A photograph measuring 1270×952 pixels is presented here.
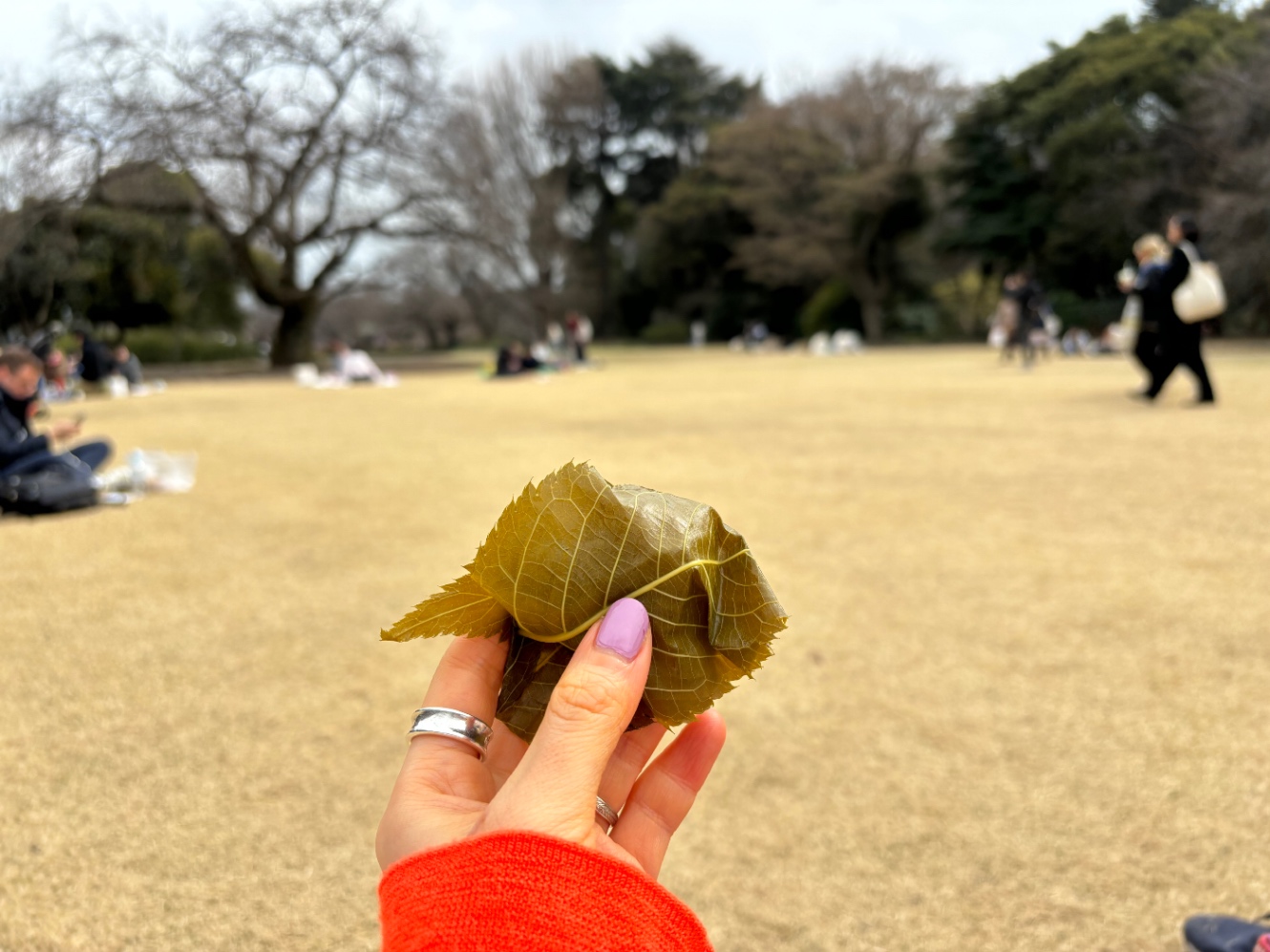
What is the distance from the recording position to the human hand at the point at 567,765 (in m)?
0.85

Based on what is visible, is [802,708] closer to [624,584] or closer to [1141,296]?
[624,584]

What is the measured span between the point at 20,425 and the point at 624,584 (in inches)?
272

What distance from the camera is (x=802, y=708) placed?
3.32m

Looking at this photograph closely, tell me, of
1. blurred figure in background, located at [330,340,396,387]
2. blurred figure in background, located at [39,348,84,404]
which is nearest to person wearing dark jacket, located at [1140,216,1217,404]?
blurred figure in background, located at [330,340,396,387]

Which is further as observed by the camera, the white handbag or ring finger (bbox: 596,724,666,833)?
the white handbag

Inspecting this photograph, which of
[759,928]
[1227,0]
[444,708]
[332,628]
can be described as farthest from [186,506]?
[1227,0]

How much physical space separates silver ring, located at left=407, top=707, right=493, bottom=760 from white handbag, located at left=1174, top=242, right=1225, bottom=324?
32.7 ft

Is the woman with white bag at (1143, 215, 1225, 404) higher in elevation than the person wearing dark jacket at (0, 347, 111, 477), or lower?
higher

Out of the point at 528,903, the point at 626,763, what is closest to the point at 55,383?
the point at 626,763

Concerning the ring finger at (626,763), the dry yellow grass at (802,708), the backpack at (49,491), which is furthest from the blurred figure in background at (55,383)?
the ring finger at (626,763)

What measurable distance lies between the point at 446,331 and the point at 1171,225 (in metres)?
46.9

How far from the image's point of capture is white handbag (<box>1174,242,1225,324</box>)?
29.9 ft

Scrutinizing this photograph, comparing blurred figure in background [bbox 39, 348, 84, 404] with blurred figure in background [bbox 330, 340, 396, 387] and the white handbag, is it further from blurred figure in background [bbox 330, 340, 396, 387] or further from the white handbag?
the white handbag

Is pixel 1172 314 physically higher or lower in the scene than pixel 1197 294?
lower
